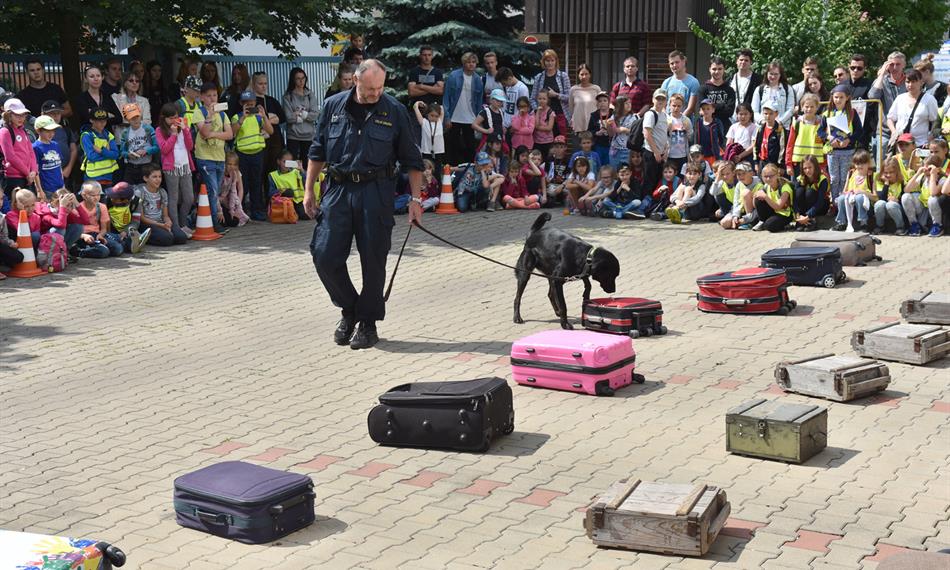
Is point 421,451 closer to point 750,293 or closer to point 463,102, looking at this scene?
point 750,293

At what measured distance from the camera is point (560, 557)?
6117mm

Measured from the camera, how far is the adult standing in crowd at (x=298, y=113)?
17.8 metres

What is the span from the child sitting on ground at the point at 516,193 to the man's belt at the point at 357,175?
8.10 m

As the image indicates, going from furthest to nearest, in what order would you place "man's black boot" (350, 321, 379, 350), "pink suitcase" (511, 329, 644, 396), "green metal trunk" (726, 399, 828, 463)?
"man's black boot" (350, 321, 379, 350) < "pink suitcase" (511, 329, 644, 396) < "green metal trunk" (726, 399, 828, 463)

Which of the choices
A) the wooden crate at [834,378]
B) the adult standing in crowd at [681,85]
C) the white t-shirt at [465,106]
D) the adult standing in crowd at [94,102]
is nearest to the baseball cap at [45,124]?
the adult standing in crowd at [94,102]

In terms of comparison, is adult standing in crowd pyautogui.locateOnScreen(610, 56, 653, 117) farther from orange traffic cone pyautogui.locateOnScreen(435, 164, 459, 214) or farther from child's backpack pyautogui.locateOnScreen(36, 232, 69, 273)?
child's backpack pyautogui.locateOnScreen(36, 232, 69, 273)

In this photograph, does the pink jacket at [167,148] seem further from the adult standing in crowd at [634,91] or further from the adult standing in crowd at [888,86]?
the adult standing in crowd at [888,86]

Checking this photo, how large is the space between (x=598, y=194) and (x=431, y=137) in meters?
2.48

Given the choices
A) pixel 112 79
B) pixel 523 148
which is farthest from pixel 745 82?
pixel 112 79

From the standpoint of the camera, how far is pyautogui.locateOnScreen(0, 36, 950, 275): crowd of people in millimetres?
14836

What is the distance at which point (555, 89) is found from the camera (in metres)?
19.0

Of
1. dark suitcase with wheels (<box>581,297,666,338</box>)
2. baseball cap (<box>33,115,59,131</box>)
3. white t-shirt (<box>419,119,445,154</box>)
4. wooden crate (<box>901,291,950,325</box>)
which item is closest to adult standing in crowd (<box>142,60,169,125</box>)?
baseball cap (<box>33,115,59,131</box>)

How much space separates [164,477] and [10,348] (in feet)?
12.6

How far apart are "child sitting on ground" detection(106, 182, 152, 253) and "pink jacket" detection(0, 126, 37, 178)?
93 cm
